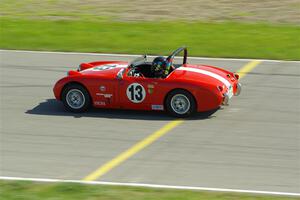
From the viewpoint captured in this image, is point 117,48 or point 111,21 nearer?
point 117,48

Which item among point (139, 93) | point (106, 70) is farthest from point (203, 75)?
point (106, 70)

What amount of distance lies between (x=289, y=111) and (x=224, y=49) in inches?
243

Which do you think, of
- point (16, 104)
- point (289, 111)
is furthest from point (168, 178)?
point (16, 104)

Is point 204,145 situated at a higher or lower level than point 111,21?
lower

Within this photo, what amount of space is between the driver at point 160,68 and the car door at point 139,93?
22 cm

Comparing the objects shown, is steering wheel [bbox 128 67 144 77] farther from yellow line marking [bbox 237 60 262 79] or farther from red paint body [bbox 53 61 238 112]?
yellow line marking [bbox 237 60 262 79]

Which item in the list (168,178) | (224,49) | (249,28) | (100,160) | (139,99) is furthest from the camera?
(249,28)

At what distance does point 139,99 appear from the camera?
14.5m

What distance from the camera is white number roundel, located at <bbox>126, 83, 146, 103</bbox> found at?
14.4 meters

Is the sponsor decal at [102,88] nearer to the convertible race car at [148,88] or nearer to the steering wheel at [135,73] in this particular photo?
the convertible race car at [148,88]

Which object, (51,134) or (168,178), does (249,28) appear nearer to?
(51,134)

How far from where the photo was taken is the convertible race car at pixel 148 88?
1418cm

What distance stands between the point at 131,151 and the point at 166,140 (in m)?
0.87

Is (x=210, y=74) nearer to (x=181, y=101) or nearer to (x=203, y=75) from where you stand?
(x=203, y=75)
